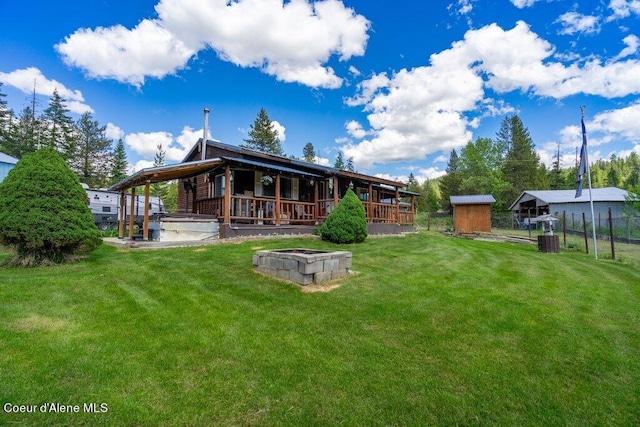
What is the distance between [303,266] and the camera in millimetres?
5055

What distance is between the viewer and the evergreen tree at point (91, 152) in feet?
119

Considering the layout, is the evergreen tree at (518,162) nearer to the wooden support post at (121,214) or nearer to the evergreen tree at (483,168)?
the evergreen tree at (483,168)

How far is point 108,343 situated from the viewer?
2.86 metres

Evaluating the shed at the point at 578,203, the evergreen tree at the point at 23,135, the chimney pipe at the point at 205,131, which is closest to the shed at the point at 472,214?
the shed at the point at 578,203

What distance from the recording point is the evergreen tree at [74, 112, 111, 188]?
3612 cm

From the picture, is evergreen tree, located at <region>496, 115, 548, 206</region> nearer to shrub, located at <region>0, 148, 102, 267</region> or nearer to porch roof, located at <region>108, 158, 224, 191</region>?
porch roof, located at <region>108, 158, 224, 191</region>

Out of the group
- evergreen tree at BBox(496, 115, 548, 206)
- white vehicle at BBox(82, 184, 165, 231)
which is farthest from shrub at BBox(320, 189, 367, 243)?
evergreen tree at BBox(496, 115, 548, 206)

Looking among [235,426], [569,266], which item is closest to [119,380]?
[235,426]

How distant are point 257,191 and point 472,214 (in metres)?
16.1

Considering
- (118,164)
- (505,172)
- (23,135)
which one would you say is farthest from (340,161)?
(23,135)

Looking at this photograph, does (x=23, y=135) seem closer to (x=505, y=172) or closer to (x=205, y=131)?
(x=205, y=131)

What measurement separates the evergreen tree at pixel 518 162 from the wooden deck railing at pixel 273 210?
115 ft

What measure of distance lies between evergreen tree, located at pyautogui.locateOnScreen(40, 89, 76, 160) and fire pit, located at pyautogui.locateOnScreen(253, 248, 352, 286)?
41.3 meters

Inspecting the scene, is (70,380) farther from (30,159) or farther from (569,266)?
(569,266)
